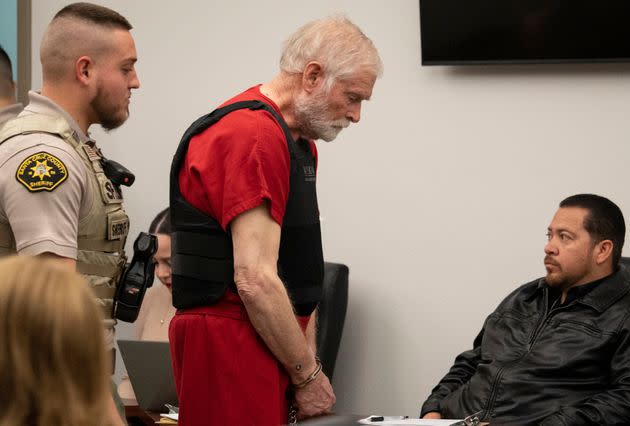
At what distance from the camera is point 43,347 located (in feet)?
4.10

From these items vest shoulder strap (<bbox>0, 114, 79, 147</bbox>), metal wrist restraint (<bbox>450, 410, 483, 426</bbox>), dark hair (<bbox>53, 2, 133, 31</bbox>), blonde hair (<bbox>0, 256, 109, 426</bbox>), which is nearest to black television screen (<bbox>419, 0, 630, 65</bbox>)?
metal wrist restraint (<bbox>450, 410, 483, 426</bbox>)

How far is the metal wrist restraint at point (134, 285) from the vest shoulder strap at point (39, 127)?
32 cm

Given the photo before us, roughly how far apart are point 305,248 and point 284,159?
0.74ft

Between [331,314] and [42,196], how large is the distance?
1948 mm

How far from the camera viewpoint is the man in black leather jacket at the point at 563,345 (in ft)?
10.3

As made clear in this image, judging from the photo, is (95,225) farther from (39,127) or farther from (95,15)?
(95,15)

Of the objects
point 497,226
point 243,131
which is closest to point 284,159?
point 243,131

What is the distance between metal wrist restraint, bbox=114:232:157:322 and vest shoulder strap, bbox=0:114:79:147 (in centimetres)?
32

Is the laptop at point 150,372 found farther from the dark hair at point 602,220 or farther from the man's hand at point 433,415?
the dark hair at point 602,220

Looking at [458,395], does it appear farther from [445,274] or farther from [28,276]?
[28,276]

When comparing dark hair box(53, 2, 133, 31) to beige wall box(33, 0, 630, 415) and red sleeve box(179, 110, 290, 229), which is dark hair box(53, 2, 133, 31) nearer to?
red sleeve box(179, 110, 290, 229)

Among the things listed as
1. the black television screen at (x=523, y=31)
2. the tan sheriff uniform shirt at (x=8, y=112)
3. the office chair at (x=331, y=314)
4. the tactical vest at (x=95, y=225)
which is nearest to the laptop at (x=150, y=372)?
the office chair at (x=331, y=314)

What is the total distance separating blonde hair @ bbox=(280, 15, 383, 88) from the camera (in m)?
2.48

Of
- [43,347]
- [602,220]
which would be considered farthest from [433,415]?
[43,347]
